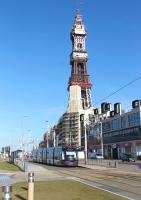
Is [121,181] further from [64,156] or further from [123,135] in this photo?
[123,135]

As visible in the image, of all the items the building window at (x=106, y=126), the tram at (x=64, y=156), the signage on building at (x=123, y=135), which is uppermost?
the building window at (x=106, y=126)

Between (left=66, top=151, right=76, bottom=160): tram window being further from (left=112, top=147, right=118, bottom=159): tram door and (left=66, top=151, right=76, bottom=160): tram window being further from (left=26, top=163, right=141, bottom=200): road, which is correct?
(left=112, top=147, right=118, bottom=159): tram door

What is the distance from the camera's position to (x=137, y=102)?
391ft

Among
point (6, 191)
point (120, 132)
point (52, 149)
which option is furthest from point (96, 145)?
point (6, 191)

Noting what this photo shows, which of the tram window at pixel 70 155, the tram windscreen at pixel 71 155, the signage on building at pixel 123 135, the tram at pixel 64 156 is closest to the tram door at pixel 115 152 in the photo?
the signage on building at pixel 123 135

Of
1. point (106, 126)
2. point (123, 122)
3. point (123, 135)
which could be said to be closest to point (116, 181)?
point (123, 135)

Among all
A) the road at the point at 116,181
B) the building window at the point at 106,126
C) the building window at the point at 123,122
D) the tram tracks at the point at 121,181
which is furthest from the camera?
the building window at the point at 106,126

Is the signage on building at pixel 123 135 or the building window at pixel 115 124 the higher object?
the building window at pixel 115 124

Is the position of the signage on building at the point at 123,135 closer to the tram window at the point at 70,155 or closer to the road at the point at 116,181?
the tram window at the point at 70,155

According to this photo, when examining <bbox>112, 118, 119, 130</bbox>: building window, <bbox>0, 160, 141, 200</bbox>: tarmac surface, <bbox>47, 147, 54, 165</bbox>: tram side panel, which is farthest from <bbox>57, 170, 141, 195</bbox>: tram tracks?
<bbox>112, 118, 119, 130</bbox>: building window

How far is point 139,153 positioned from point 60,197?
304 ft

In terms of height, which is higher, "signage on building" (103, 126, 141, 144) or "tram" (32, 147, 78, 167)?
"signage on building" (103, 126, 141, 144)

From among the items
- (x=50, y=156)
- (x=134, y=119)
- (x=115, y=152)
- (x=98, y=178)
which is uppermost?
(x=134, y=119)

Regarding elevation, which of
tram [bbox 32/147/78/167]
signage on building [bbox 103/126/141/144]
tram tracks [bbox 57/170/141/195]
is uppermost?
signage on building [bbox 103/126/141/144]
